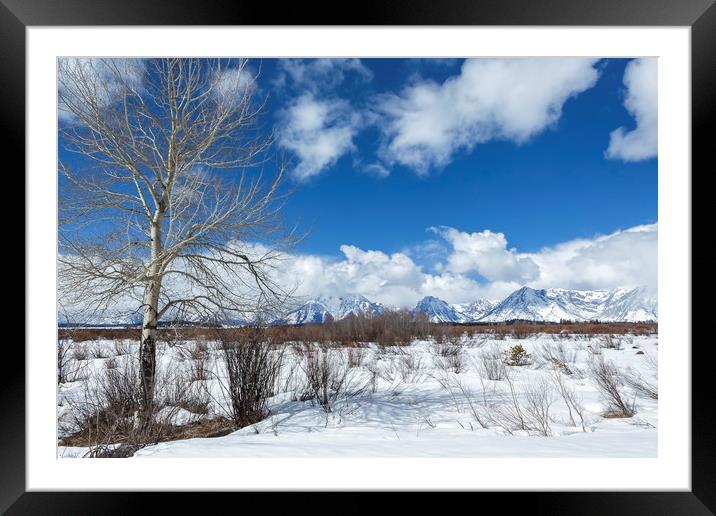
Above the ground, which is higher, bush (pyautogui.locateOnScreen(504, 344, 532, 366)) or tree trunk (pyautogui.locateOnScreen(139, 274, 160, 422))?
tree trunk (pyautogui.locateOnScreen(139, 274, 160, 422))

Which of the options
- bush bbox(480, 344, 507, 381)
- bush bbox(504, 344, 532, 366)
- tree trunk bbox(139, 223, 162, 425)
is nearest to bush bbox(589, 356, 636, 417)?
bush bbox(480, 344, 507, 381)

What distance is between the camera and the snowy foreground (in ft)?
6.29

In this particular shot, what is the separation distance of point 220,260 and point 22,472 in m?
2.32

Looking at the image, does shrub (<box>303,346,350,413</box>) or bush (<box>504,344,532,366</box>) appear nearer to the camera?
shrub (<box>303,346,350,413</box>)

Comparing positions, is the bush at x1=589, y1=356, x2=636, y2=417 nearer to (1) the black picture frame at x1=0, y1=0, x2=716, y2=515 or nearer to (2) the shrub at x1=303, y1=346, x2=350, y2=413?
(1) the black picture frame at x1=0, y1=0, x2=716, y2=515

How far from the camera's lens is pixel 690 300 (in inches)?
50.8

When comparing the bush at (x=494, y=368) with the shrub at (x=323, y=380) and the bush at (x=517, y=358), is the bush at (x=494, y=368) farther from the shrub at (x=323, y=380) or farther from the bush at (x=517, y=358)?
the shrub at (x=323, y=380)

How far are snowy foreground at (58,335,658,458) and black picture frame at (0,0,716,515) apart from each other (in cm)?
52

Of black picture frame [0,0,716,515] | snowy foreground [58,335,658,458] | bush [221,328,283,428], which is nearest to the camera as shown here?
black picture frame [0,0,716,515]

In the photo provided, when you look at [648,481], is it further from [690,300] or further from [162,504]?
[162,504]
